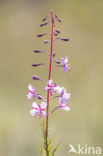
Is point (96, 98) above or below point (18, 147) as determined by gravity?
above

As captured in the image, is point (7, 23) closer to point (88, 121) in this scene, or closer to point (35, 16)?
point (35, 16)

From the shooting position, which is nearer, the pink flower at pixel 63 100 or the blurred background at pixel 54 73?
the pink flower at pixel 63 100

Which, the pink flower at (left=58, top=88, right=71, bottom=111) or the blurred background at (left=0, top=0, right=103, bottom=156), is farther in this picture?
the blurred background at (left=0, top=0, right=103, bottom=156)

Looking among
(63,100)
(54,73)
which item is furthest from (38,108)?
(54,73)

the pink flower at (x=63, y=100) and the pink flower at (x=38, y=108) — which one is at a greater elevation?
the pink flower at (x=63, y=100)

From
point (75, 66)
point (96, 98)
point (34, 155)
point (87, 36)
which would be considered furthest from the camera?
point (87, 36)

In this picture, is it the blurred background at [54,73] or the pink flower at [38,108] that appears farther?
the blurred background at [54,73]

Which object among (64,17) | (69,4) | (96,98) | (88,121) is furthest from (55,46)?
(88,121)

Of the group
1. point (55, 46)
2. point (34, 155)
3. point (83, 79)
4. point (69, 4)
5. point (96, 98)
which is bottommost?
point (34, 155)
